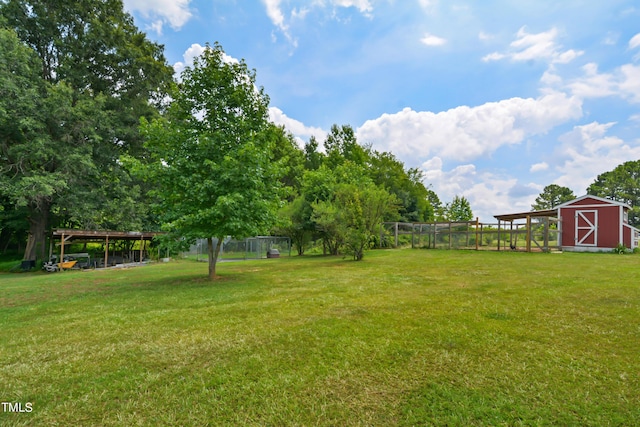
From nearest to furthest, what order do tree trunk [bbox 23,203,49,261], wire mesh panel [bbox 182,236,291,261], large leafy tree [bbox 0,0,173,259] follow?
large leafy tree [bbox 0,0,173,259] → tree trunk [bbox 23,203,49,261] → wire mesh panel [bbox 182,236,291,261]

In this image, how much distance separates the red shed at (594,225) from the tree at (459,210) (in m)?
31.6

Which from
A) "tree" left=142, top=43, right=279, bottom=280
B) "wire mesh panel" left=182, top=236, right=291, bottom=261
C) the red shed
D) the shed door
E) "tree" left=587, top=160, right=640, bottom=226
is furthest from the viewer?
"tree" left=587, top=160, right=640, bottom=226

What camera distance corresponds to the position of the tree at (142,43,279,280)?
26.2ft

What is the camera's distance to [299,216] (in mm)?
20031

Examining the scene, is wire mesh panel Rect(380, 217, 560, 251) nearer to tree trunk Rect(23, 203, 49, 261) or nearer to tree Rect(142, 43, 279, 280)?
tree Rect(142, 43, 279, 280)

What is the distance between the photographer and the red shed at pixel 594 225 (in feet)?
53.6

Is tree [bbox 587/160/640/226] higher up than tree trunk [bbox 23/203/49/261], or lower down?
higher up

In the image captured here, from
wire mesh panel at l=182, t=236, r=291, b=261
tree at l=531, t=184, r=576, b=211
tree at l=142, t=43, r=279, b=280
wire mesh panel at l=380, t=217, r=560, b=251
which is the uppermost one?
tree at l=531, t=184, r=576, b=211

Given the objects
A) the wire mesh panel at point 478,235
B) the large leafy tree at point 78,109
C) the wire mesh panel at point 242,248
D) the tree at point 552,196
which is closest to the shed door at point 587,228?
the wire mesh panel at point 478,235

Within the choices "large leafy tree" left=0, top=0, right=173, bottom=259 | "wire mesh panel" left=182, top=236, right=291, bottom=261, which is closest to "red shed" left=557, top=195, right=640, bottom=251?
"wire mesh panel" left=182, top=236, right=291, bottom=261

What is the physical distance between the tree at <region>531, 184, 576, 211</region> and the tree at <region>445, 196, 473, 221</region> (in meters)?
10.6

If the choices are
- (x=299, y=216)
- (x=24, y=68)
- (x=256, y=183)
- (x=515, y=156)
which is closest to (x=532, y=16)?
(x=515, y=156)

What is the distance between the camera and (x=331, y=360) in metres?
3.24

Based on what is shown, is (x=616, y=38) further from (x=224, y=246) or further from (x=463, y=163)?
(x=224, y=246)
